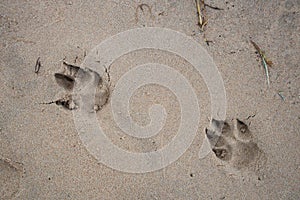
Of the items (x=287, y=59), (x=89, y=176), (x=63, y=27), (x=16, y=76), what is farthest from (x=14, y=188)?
(x=287, y=59)

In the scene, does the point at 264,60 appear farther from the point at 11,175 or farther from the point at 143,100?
the point at 11,175

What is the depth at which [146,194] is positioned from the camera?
213cm

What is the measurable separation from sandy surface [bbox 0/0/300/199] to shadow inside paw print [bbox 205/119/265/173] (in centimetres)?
4

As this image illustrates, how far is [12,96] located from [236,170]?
4.10 ft

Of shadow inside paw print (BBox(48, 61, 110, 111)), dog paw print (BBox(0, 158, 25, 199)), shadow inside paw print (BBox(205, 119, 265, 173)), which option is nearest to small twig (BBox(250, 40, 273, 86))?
shadow inside paw print (BBox(205, 119, 265, 173))

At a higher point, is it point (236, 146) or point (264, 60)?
point (264, 60)

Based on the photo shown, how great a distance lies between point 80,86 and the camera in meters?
2.12

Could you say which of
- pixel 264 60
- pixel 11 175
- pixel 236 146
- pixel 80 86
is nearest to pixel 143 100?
pixel 80 86

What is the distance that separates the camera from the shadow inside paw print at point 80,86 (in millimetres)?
2119

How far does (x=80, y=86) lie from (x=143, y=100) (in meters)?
0.34

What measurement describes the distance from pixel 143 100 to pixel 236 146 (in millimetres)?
545

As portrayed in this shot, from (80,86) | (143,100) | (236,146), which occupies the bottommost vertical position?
(236,146)

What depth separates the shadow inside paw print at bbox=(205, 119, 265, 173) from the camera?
211 centimetres

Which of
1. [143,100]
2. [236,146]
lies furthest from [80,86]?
[236,146]
